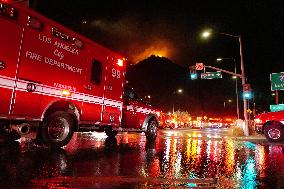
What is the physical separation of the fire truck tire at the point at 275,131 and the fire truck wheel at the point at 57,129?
31.1ft

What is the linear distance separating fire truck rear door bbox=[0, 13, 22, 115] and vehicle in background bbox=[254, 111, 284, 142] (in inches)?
443

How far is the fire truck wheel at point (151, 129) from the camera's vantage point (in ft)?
42.7

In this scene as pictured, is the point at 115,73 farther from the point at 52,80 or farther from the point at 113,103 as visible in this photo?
the point at 52,80

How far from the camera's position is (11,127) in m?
7.33

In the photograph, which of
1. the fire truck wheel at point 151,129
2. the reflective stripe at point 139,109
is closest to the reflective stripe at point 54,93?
the reflective stripe at point 139,109

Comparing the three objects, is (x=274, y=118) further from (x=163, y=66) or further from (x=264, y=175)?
(x=163, y=66)

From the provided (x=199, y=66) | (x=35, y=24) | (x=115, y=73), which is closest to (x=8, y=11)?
(x=35, y=24)

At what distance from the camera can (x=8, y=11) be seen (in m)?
6.96

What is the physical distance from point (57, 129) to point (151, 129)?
570 cm

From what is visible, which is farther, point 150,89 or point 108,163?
point 150,89

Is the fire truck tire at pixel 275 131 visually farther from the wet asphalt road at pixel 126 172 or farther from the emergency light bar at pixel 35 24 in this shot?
the emergency light bar at pixel 35 24

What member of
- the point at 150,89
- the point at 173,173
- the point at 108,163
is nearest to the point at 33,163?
the point at 108,163

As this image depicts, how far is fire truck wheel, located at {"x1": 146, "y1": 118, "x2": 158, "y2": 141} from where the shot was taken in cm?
1302

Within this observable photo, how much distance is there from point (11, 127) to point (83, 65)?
2832 mm
